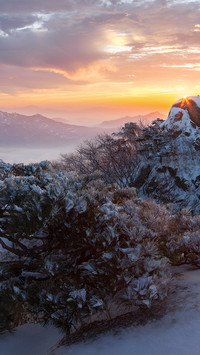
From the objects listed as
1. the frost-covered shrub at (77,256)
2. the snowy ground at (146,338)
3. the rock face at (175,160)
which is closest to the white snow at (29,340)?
the snowy ground at (146,338)

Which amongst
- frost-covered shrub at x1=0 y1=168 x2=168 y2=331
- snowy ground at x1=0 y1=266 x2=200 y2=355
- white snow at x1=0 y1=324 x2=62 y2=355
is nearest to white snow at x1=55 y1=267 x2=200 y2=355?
snowy ground at x1=0 y1=266 x2=200 y2=355

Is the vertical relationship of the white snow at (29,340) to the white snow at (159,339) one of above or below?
below

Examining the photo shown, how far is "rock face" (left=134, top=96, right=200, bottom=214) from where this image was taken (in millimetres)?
20109

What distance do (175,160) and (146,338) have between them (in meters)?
15.9

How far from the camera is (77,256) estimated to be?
722 cm

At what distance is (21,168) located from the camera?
998 cm

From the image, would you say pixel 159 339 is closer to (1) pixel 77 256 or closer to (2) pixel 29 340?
(1) pixel 77 256

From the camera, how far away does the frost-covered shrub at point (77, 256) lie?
630 centimetres

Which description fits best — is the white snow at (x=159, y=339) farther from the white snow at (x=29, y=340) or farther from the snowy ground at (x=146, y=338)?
the white snow at (x=29, y=340)

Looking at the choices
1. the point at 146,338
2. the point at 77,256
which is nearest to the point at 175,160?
the point at 77,256

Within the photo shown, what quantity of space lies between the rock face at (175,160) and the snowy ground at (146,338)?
12.5 meters

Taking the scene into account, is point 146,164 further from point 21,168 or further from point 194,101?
point 21,168

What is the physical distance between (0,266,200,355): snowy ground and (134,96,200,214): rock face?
12509mm

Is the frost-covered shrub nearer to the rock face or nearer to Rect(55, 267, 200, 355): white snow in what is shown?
Rect(55, 267, 200, 355): white snow
